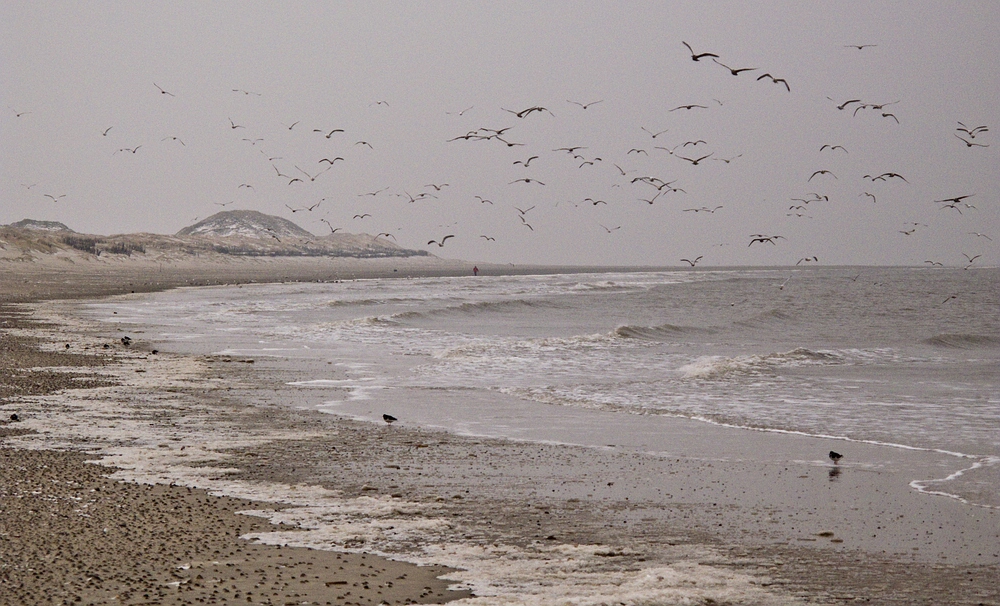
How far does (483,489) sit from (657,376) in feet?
43.1

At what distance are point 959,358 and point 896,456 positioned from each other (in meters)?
19.2

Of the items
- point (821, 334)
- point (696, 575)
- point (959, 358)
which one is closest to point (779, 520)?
point (696, 575)

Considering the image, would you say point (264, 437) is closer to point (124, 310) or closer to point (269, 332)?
point (269, 332)

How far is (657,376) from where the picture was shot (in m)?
22.7

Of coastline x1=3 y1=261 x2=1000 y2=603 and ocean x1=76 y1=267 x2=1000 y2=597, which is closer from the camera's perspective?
coastline x1=3 y1=261 x2=1000 y2=603

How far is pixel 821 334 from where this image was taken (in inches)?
1527

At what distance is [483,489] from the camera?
1025cm

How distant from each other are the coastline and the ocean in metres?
0.97

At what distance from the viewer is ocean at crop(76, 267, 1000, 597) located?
539 inches

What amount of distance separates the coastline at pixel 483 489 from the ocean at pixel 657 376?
967 mm

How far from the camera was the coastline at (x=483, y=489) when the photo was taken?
7.42 metres

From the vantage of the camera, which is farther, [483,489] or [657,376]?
[657,376]

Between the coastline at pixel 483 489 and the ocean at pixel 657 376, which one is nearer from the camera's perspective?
the coastline at pixel 483 489

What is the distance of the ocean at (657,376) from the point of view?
13.7 m
